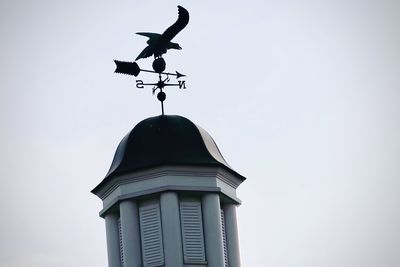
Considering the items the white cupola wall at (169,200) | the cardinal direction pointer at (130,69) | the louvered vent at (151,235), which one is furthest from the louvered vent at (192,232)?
the cardinal direction pointer at (130,69)

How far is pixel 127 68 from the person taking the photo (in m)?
34.1

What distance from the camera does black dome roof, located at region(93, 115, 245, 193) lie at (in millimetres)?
32781

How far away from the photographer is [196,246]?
1268 inches

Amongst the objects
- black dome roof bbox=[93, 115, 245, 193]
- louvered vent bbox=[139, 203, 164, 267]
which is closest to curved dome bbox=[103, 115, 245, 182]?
black dome roof bbox=[93, 115, 245, 193]

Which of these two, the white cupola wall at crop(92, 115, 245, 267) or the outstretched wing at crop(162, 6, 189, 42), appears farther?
the outstretched wing at crop(162, 6, 189, 42)

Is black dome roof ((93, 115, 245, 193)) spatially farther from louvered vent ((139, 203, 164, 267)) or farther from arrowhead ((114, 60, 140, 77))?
arrowhead ((114, 60, 140, 77))

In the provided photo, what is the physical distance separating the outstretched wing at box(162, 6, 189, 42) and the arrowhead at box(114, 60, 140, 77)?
0.98 m

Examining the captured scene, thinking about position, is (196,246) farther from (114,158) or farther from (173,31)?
(173,31)

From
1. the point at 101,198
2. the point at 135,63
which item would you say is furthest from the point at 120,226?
the point at 135,63

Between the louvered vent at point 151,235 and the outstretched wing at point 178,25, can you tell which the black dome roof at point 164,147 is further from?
the outstretched wing at point 178,25

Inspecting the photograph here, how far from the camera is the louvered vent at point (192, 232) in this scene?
32062mm

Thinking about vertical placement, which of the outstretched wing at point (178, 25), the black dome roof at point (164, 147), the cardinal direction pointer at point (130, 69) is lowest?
the black dome roof at point (164, 147)

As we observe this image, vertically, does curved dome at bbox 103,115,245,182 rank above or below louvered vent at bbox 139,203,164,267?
above

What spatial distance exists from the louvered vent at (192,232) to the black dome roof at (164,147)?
1.01 meters
